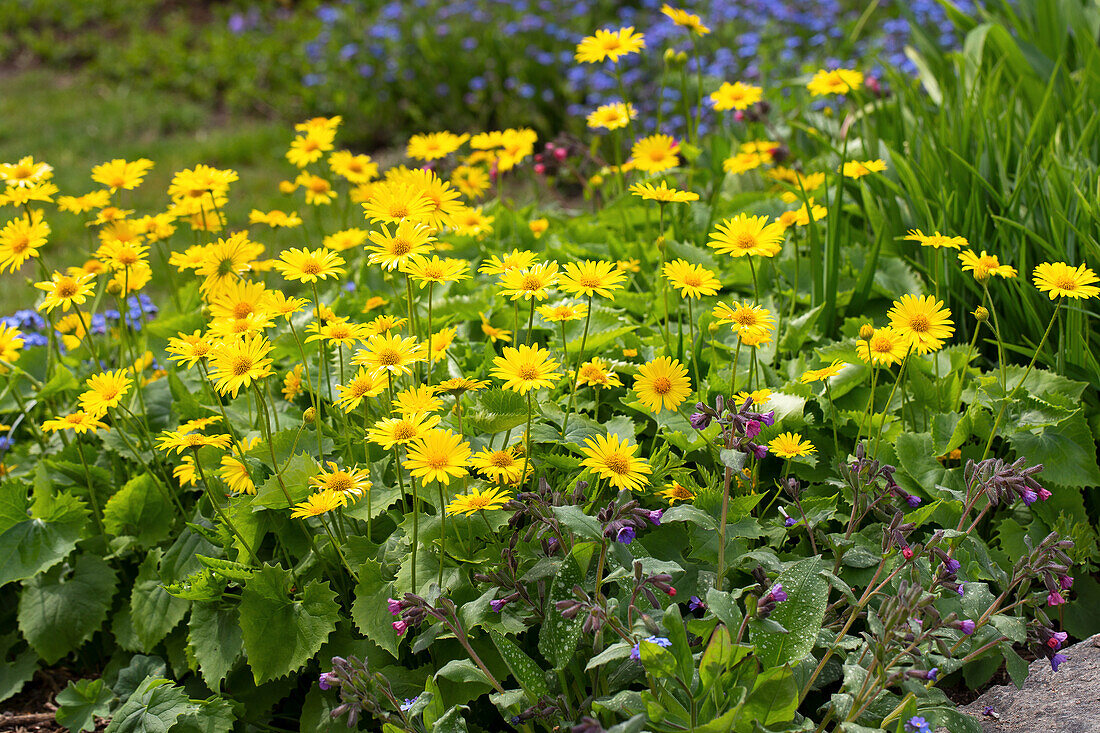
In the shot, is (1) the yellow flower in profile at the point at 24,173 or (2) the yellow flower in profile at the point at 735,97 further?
(2) the yellow flower in profile at the point at 735,97

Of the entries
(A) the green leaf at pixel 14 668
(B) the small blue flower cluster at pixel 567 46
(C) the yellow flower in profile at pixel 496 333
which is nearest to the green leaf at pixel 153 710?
(A) the green leaf at pixel 14 668

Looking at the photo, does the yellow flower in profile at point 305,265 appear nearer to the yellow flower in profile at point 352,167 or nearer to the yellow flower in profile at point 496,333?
the yellow flower in profile at point 496,333

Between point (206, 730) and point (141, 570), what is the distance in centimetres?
43

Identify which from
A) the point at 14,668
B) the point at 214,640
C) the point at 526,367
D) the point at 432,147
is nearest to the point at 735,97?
the point at 432,147

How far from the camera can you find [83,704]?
1836mm

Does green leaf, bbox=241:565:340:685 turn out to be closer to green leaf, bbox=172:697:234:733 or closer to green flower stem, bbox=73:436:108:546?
green leaf, bbox=172:697:234:733

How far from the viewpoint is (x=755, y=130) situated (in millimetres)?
3117

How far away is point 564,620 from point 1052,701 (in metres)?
0.83

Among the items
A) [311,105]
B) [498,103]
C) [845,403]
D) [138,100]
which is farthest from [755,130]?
[138,100]

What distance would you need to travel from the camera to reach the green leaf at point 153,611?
6.15 feet

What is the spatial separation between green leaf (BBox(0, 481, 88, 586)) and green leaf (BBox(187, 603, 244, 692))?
39 centimetres

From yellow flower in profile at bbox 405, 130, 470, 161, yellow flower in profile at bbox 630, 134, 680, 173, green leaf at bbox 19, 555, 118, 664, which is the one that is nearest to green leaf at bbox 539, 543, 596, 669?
green leaf at bbox 19, 555, 118, 664

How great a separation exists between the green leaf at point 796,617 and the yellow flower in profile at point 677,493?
0.29 m

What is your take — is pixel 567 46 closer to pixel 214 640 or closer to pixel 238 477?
pixel 238 477
